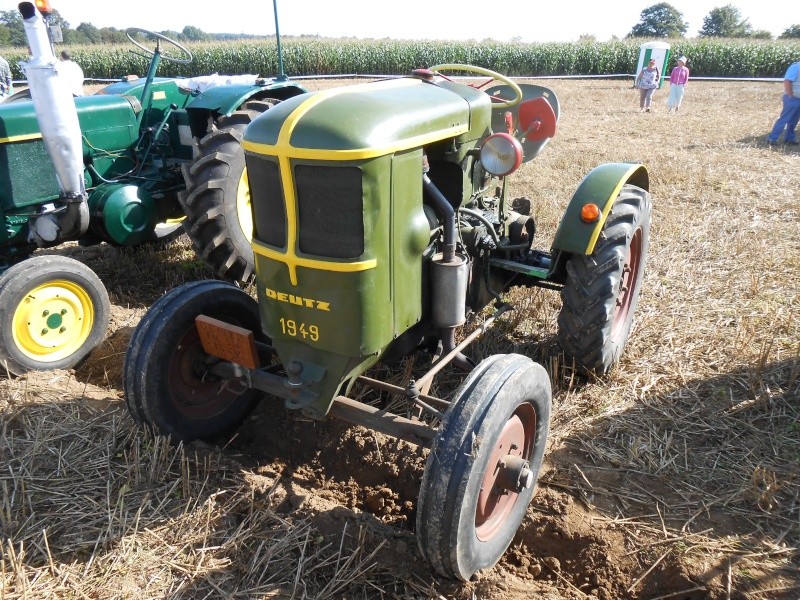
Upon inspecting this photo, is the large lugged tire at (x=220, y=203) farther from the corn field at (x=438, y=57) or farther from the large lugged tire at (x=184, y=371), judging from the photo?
the corn field at (x=438, y=57)

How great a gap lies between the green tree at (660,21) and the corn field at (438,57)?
34677mm

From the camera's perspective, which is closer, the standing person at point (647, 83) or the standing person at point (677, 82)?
the standing person at point (677, 82)

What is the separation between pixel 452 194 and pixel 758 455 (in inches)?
74.2

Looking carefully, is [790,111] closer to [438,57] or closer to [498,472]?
[498,472]

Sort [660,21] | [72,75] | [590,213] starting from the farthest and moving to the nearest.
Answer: [660,21] → [72,75] → [590,213]

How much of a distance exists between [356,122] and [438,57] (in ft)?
97.8

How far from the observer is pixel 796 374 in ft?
10.6

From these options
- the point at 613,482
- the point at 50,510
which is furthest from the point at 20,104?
the point at 613,482

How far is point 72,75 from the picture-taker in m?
5.24

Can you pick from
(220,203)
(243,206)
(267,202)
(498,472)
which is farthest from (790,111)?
(267,202)

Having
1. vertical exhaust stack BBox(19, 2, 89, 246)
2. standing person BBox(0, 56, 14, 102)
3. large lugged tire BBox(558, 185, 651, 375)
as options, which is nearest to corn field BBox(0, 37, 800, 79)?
standing person BBox(0, 56, 14, 102)

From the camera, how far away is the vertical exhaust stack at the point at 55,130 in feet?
11.4

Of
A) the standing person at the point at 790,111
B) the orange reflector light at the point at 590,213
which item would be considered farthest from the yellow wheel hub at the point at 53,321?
the standing person at the point at 790,111

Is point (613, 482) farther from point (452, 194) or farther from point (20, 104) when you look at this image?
point (20, 104)
